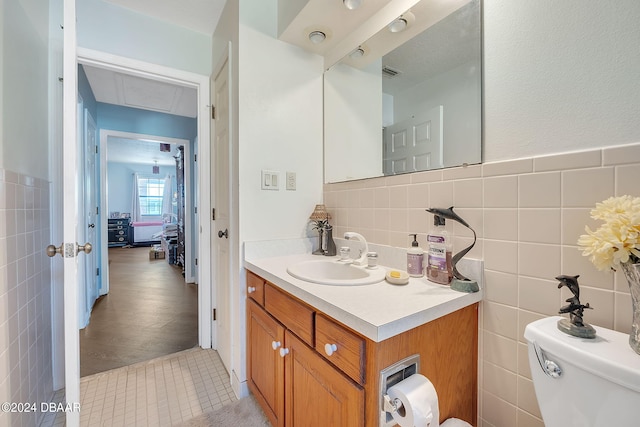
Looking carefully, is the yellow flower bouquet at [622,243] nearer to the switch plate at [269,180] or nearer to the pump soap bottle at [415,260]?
the pump soap bottle at [415,260]

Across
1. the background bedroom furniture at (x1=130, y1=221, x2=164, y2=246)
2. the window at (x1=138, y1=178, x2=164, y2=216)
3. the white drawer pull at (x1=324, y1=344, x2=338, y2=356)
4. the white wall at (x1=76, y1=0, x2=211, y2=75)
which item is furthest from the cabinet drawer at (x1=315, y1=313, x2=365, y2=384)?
the window at (x1=138, y1=178, x2=164, y2=216)

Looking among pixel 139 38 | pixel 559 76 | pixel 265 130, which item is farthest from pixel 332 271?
pixel 139 38

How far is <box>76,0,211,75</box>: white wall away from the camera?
164cm

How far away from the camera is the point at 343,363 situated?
0.78 m

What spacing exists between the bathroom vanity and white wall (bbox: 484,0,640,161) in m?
0.58

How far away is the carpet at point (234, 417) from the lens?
1337 millimetres

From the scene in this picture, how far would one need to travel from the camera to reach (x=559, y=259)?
78 centimetres

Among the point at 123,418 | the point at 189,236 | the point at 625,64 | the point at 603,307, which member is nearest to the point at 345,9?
the point at 625,64

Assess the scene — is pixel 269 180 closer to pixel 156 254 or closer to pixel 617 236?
pixel 617 236

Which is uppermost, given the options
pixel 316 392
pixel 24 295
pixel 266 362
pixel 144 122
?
pixel 144 122

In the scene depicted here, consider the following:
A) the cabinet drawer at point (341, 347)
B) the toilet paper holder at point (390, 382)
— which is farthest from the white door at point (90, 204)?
the toilet paper holder at point (390, 382)

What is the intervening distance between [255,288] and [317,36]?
145cm

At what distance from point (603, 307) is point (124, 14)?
2.75 m

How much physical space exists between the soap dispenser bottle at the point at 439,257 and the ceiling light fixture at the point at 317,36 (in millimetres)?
1217
